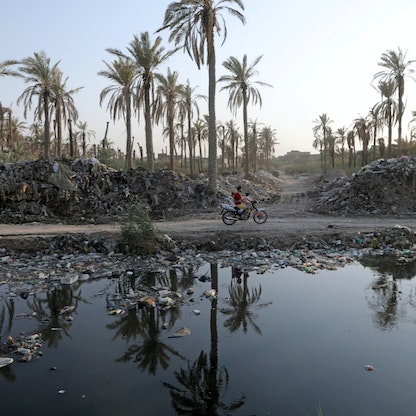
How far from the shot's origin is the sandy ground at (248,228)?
1168 cm

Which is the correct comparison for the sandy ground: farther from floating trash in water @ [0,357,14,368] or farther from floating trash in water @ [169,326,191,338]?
floating trash in water @ [0,357,14,368]

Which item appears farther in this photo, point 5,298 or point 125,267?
point 125,267

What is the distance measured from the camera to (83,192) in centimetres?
1694

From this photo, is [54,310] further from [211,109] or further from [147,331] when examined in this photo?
[211,109]

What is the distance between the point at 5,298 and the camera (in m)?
7.40

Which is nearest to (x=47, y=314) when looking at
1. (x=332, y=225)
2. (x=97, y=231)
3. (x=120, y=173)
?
(x=97, y=231)

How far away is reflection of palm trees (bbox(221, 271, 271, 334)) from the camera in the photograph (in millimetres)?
6273

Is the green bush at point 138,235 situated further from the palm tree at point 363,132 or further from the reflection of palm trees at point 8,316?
the palm tree at point 363,132

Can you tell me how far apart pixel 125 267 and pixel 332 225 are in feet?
24.2

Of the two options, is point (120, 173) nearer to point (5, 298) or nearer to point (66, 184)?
point (66, 184)

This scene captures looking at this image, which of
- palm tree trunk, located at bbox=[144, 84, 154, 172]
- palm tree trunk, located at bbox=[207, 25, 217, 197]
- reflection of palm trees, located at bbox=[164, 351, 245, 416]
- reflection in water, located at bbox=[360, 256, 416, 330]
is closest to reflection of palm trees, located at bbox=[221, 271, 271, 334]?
reflection of palm trees, located at bbox=[164, 351, 245, 416]

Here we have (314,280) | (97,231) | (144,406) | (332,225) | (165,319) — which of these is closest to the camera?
(144,406)

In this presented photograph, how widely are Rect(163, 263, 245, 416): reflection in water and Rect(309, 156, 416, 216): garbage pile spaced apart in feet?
43.0

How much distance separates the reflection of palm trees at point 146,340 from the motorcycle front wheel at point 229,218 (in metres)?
6.76
